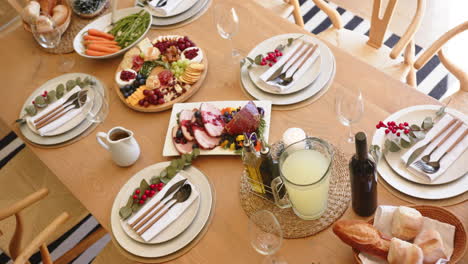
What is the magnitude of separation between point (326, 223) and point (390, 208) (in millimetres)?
186

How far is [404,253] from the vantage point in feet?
3.45

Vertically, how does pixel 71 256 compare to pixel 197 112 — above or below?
below

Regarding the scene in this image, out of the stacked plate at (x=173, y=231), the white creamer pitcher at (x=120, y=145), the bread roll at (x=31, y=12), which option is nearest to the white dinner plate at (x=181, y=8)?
the bread roll at (x=31, y=12)

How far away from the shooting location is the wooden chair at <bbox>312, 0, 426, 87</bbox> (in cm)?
190

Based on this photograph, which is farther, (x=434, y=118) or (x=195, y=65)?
(x=195, y=65)

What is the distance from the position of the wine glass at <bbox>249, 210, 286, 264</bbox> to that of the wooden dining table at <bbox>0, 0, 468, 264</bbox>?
3.5 inches

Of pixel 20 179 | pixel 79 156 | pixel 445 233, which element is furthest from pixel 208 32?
pixel 445 233

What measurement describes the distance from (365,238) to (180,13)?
1.28 meters

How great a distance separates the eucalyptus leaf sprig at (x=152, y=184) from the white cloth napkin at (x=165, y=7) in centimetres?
76

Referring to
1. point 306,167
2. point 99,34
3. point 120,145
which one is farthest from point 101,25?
point 306,167

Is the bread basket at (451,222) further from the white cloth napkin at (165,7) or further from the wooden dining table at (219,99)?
the white cloth napkin at (165,7)

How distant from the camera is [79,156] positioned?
65.2 inches

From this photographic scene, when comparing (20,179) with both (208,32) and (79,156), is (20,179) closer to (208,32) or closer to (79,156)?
(79,156)

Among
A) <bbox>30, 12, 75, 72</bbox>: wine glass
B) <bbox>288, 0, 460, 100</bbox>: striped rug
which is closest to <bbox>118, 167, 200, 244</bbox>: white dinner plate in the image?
<bbox>30, 12, 75, 72</bbox>: wine glass
